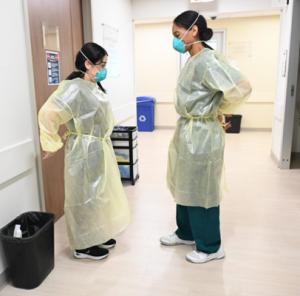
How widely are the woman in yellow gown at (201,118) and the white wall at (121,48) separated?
150 cm

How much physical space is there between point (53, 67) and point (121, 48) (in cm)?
168

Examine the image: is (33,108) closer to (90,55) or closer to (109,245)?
(90,55)

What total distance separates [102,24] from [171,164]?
6.40ft

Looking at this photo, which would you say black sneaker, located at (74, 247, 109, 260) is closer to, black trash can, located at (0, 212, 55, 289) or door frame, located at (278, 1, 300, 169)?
black trash can, located at (0, 212, 55, 289)

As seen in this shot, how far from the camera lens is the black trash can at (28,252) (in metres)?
1.67

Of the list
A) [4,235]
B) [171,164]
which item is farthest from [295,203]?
[4,235]

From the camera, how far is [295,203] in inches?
114

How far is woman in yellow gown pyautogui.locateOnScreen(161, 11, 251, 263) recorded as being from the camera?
1.73m

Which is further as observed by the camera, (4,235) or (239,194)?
(239,194)

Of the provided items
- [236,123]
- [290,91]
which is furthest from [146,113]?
[290,91]

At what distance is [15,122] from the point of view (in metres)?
1.85

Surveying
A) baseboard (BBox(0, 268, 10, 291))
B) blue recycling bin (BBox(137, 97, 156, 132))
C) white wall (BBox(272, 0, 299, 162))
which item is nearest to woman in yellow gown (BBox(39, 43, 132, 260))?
baseboard (BBox(0, 268, 10, 291))

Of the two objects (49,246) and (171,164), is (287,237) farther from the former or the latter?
(49,246)

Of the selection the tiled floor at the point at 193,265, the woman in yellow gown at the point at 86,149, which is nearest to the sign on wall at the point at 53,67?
the woman in yellow gown at the point at 86,149
